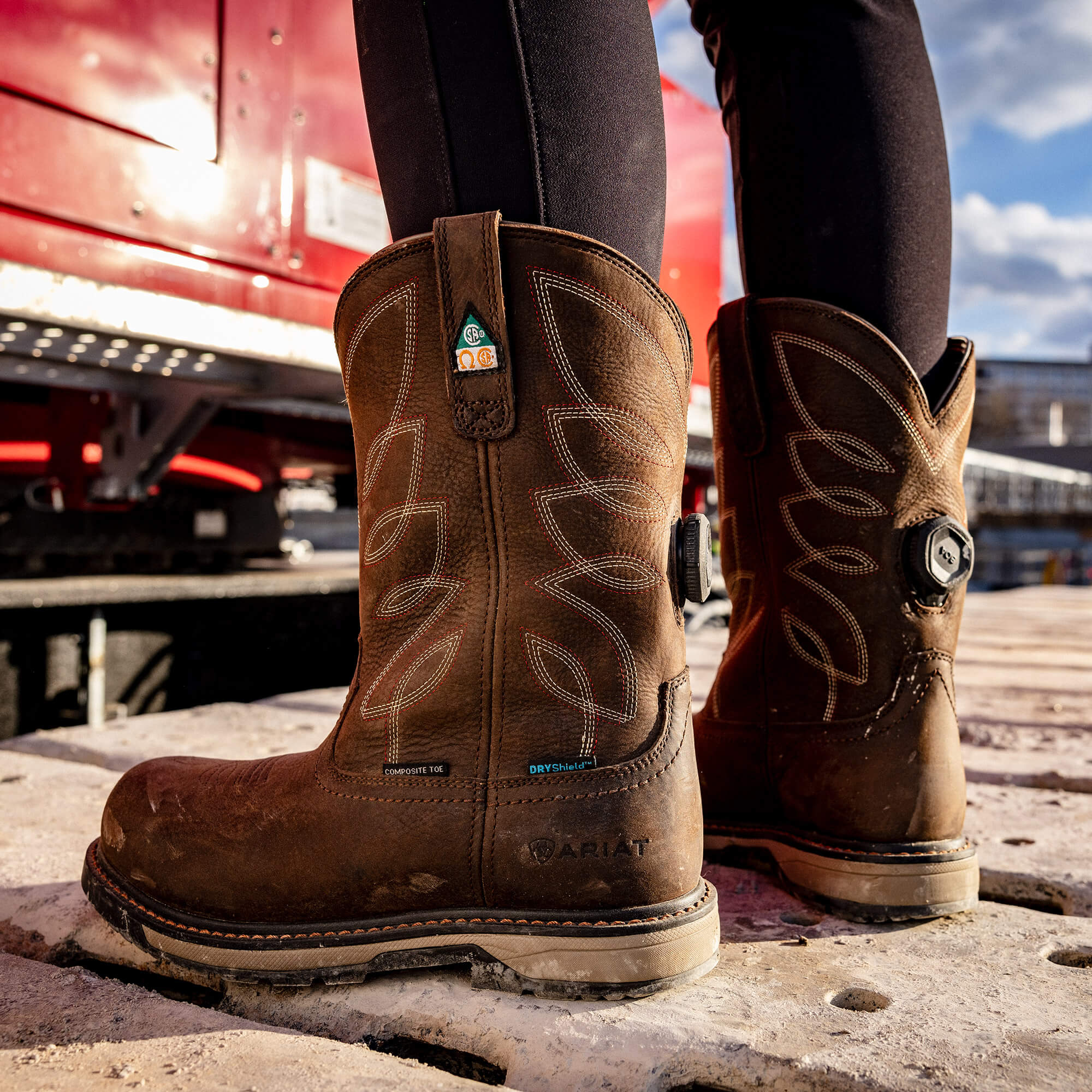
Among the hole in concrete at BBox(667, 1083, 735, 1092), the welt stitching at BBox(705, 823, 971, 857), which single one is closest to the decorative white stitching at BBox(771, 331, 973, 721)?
the welt stitching at BBox(705, 823, 971, 857)

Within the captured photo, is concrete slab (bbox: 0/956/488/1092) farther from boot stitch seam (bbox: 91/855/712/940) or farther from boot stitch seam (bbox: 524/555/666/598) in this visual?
boot stitch seam (bbox: 524/555/666/598)

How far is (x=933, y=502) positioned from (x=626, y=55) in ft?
1.73

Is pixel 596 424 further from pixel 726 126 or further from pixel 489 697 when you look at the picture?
pixel 726 126

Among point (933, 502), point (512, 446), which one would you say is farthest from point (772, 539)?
point (512, 446)

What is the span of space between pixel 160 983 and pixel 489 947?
0.30m

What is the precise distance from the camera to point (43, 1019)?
660 mm

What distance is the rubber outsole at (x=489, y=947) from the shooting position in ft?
2.31

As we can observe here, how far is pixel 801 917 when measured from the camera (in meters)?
0.89

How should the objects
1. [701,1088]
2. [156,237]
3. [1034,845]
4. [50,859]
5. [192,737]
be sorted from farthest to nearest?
[156,237] < [192,737] < [1034,845] < [50,859] < [701,1088]

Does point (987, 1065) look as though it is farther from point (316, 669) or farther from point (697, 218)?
point (697, 218)

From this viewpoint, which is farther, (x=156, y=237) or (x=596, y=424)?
(x=156, y=237)

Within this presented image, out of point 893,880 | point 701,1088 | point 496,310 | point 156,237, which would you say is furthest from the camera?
point 156,237

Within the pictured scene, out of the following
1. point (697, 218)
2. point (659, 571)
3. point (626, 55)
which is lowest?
point (659, 571)

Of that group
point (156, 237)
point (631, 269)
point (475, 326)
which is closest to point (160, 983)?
point (475, 326)
